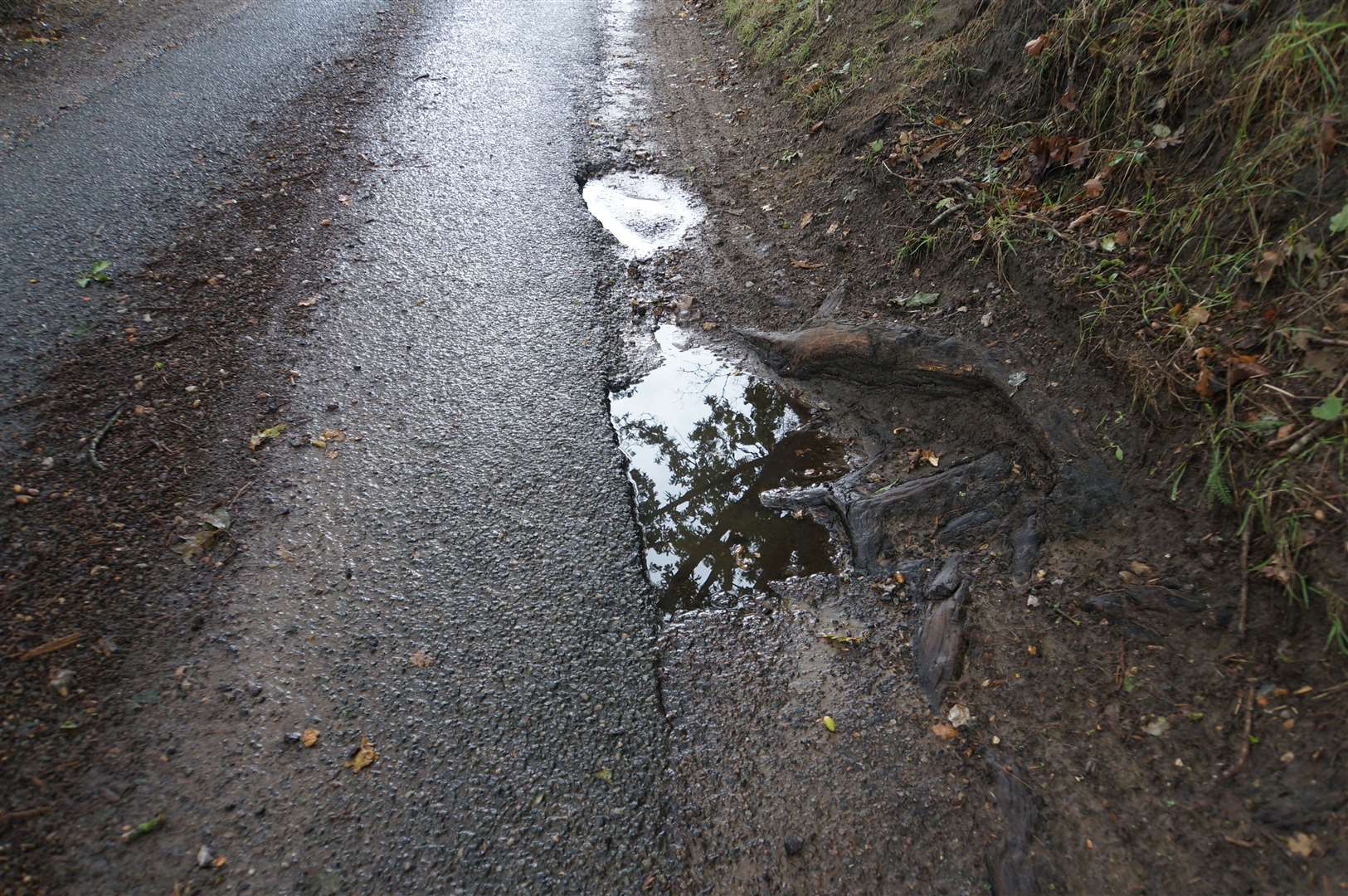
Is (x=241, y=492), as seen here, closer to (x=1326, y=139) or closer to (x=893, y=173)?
(x=893, y=173)

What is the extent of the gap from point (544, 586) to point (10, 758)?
1.47 meters

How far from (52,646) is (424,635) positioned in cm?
107

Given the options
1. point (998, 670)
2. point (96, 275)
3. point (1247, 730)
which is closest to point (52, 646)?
point (96, 275)

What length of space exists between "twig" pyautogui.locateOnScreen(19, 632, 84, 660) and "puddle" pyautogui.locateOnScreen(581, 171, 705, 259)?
3018mm

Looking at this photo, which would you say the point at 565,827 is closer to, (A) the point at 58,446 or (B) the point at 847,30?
(A) the point at 58,446

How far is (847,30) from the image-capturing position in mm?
5305

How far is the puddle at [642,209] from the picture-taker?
169 inches

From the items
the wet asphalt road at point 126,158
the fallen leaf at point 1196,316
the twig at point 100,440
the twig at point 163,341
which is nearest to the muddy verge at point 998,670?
the fallen leaf at point 1196,316

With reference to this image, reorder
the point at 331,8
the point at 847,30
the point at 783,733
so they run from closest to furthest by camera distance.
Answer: the point at 783,733
the point at 847,30
the point at 331,8

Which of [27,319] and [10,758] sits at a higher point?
[27,319]

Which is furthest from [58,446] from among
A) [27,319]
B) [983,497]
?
[983,497]

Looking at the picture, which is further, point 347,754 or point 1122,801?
point 347,754

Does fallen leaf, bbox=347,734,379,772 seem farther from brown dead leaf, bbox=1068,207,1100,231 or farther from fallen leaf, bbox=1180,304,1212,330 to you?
brown dead leaf, bbox=1068,207,1100,231

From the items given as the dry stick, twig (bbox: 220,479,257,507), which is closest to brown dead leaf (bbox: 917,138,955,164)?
the dry stick
